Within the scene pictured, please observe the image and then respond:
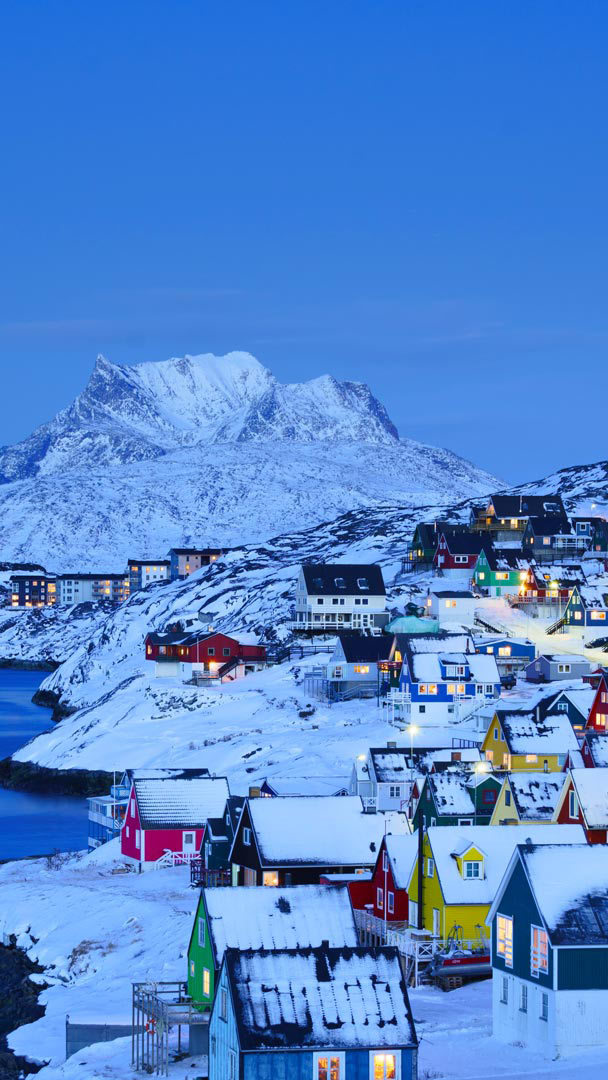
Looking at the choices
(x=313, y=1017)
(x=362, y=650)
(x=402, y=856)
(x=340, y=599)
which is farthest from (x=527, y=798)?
(x=340, y=599)

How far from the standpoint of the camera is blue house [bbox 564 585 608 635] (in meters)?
111

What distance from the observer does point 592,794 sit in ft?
161

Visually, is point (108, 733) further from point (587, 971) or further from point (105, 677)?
point (587, 971)

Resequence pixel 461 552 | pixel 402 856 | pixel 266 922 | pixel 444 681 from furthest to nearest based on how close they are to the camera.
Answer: pixel 461 552 → pixel 444 681 → pixel 402 856 → pixel 266 922

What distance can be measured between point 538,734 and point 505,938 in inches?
1205

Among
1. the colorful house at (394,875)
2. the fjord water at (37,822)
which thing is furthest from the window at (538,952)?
the fjord water at (37,822)

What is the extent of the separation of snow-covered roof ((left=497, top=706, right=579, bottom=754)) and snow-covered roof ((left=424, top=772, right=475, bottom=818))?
9.63 m

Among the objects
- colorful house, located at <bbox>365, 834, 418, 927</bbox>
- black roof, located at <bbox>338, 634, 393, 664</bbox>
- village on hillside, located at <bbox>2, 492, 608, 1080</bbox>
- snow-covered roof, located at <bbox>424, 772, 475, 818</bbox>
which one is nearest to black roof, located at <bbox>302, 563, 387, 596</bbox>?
village on hillside, located at <bbox>2, 492, 608, 1080</bbox>

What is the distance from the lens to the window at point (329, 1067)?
3253 cm

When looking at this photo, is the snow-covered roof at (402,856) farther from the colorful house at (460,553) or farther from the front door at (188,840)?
the colorful house at (460,553)

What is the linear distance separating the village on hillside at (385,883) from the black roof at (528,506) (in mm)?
46144

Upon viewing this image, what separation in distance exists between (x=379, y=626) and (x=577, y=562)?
18776 mm

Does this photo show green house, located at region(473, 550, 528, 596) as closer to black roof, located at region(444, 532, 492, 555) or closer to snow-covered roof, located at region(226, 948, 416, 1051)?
black roof, located at region(444, 532, 492, 555)

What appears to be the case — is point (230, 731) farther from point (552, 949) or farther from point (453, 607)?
point (552, 949)
